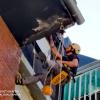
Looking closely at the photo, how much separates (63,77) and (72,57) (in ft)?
2.41

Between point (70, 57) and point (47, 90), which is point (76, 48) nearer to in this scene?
point (70, 57)

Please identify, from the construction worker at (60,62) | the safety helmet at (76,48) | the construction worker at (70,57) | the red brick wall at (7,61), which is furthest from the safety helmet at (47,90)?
the safety helmet at (76,48)

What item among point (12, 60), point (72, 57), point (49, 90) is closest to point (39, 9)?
point (12, 60)

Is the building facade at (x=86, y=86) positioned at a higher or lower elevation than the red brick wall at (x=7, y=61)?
lower

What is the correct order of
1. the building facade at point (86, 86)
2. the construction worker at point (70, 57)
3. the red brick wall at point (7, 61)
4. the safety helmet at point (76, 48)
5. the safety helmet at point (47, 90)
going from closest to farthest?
the red brick wall at point (7, 61), the safety helmet at point (47, 90), the construction worker at point (70, 57), the safety helmet at point (76, 48), the building facade at point (86, 86)

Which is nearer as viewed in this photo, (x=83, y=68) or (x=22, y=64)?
(x=22, y=64)

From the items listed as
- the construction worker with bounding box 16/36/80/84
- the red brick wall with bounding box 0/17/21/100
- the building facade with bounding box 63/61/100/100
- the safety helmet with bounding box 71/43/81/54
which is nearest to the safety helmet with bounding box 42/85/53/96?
the construction worker with bounding box 16/36/80/84

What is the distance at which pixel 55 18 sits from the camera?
5.53 metres

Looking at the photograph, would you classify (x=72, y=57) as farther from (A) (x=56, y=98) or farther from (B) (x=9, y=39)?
(B) (x=9, y=39)

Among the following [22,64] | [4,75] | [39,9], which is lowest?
[22,64]

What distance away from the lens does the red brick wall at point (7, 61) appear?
493 centimetres

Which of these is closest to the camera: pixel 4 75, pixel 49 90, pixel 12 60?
pixel 4 75

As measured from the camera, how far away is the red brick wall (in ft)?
16.2

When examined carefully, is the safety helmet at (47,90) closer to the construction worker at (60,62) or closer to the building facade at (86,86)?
the construction worker at (60,62)
